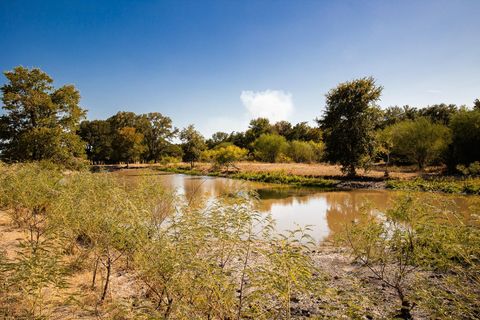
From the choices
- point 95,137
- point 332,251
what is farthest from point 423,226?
point 95,137

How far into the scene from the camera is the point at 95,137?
→ 74250 millimetres

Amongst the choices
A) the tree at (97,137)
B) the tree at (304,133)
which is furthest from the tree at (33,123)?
the tree at (304,133)

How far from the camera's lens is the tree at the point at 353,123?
27.1 meters

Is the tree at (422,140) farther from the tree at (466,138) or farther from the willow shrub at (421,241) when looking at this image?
the willow shrub at (421,241)

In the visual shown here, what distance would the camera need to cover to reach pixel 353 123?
2719 centimetres

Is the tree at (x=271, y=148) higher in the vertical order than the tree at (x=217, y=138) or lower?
lower

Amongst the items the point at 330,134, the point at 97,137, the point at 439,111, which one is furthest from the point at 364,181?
the point at 97,137

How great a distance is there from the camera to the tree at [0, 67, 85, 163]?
1705 cm

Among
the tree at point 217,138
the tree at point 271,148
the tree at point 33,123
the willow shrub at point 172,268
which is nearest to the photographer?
the willow shrub at point 172,268

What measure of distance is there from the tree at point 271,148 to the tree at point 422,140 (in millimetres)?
26718

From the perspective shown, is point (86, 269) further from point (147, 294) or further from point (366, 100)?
point (366, 100)

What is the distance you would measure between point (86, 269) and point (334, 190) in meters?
22.0

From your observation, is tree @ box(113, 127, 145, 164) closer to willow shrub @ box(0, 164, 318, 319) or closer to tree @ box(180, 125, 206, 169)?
Result: tree @ box(180, 125, 206, 169)

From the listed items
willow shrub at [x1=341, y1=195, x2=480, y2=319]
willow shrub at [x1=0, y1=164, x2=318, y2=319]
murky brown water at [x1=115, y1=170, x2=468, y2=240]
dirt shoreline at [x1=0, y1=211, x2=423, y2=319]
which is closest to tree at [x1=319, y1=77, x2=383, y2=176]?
murky brown water at [x1=115, y1=170, x2=468, y2=240]
